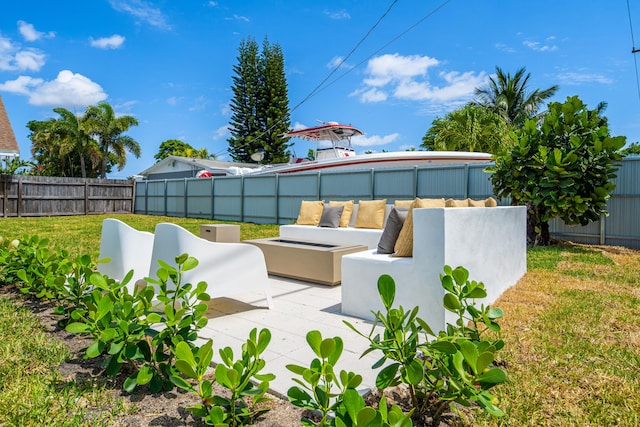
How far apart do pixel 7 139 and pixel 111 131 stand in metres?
11.6

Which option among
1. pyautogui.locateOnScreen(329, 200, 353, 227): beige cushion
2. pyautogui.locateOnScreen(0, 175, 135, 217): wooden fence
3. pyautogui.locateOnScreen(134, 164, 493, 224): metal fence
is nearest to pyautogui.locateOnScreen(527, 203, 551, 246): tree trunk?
pyautogui.locateOnScreen(134, 164, 493, 224): metal fence

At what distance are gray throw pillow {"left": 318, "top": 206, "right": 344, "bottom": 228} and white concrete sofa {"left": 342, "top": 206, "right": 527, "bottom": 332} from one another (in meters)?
2.60

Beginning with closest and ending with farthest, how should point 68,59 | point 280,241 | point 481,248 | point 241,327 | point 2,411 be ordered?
point 2,411
point 241,327
point 481,248
point 280,241
point 68,59

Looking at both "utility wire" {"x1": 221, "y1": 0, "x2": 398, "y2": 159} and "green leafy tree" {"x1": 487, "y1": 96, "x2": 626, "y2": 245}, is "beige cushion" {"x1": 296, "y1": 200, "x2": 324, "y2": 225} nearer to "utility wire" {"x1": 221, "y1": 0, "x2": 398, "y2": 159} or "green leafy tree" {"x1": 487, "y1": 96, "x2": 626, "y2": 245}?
"green leafy tree" {"x1": 487, "y1": 96, "x2": 626, "y2": 245}

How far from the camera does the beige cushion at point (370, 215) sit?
5671 mm

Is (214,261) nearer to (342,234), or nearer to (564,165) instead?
(342,234)

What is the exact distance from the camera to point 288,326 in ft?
9.32

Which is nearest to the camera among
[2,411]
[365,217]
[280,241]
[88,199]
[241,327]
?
[2,411]

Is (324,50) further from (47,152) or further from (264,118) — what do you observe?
(47,152)

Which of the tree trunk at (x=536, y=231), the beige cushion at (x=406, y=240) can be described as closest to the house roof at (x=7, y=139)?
the beige cushion at (x=406, y=240)

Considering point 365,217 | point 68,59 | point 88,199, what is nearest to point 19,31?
point 68,59

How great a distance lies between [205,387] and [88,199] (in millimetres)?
17824

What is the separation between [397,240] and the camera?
123 inches

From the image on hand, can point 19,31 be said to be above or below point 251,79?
below
